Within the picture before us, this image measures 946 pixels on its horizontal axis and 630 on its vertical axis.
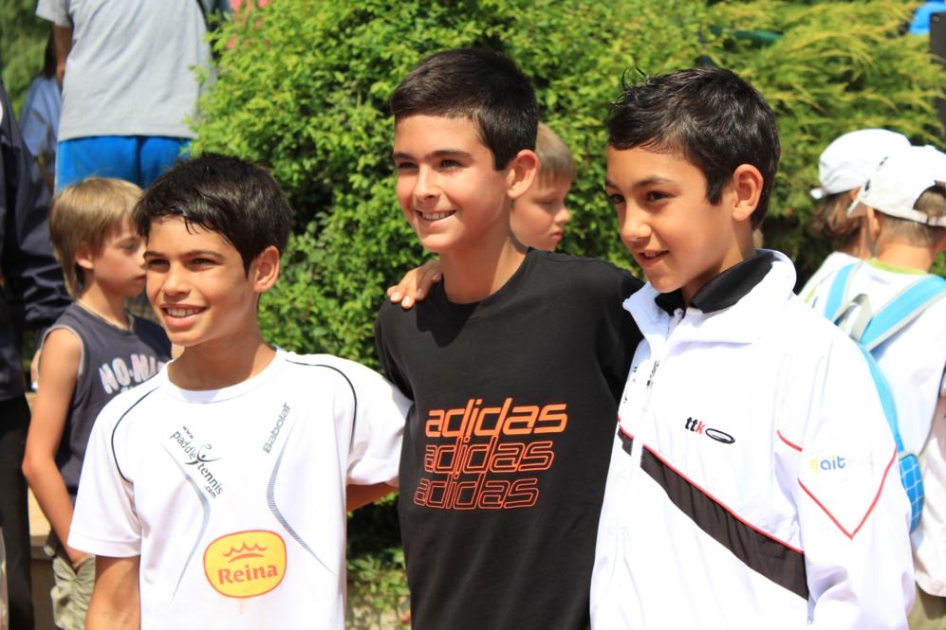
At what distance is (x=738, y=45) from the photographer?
20.4ft

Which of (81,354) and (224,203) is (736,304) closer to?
(224,203)

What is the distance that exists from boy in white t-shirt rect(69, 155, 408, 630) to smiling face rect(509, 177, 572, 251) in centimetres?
117

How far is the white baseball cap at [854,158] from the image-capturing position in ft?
15.0

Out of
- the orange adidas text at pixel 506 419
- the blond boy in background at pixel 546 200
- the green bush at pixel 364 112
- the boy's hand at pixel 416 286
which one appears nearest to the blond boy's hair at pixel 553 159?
the blond boy in background at pixel 546 200

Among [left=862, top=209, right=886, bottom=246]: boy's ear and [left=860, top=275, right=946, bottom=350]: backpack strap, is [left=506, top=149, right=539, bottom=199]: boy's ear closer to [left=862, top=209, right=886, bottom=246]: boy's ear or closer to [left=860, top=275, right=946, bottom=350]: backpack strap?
[left=860, top=275, right=946, bottom=350]: backpack strap

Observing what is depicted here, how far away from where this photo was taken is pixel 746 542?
221cm

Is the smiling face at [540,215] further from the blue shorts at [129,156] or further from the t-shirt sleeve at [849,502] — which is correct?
the blue shorts at [129,156]

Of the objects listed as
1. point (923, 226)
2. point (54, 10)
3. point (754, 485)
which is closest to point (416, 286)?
point (754, 485)

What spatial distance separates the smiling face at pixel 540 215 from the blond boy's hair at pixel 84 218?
1.35 m

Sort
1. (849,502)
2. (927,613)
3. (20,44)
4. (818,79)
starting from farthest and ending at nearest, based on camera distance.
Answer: (20,44), (818,79), (927,613), (849,502)

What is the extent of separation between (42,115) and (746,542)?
17.0 feet

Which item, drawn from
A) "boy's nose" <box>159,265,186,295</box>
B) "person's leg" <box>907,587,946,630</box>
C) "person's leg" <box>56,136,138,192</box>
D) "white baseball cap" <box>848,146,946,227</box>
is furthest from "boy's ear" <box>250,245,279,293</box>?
"person's leg" <box>56,136,138,192</box>

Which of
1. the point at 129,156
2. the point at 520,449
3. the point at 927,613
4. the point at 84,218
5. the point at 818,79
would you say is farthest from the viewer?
the point at 818,79

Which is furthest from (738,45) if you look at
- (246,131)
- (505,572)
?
(505,572)
